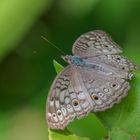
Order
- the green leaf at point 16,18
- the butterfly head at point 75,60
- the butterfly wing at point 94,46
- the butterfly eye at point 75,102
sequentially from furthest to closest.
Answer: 1. the green leaf at point 16,18
2. the butterfly wing at point 94,46
3. the butterfly head at point 75,60
4. the butterfly eye at point 75,102

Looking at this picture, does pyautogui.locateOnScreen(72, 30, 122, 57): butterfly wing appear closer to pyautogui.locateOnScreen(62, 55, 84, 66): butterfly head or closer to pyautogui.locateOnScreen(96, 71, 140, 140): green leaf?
pyautogui.locateOnScreen(62, 55, 84, 66): butterfly head

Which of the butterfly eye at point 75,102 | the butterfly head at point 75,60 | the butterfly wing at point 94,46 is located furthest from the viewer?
the butterfly wing at point 94,46

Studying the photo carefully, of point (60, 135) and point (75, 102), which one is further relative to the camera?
point (75, 102)

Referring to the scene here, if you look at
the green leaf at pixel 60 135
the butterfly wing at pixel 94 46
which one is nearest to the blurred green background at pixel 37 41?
the butterfly wing at pixel 94 46

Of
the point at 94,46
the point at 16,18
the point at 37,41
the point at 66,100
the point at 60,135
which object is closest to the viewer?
the point at 60,135

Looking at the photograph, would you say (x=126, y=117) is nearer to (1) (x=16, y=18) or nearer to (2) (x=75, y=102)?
(2) (x=75, y=102)

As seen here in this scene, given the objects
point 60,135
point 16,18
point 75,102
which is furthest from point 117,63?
point 16,18

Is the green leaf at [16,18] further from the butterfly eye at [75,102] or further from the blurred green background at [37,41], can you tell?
the butterfly eye at [75,102]
